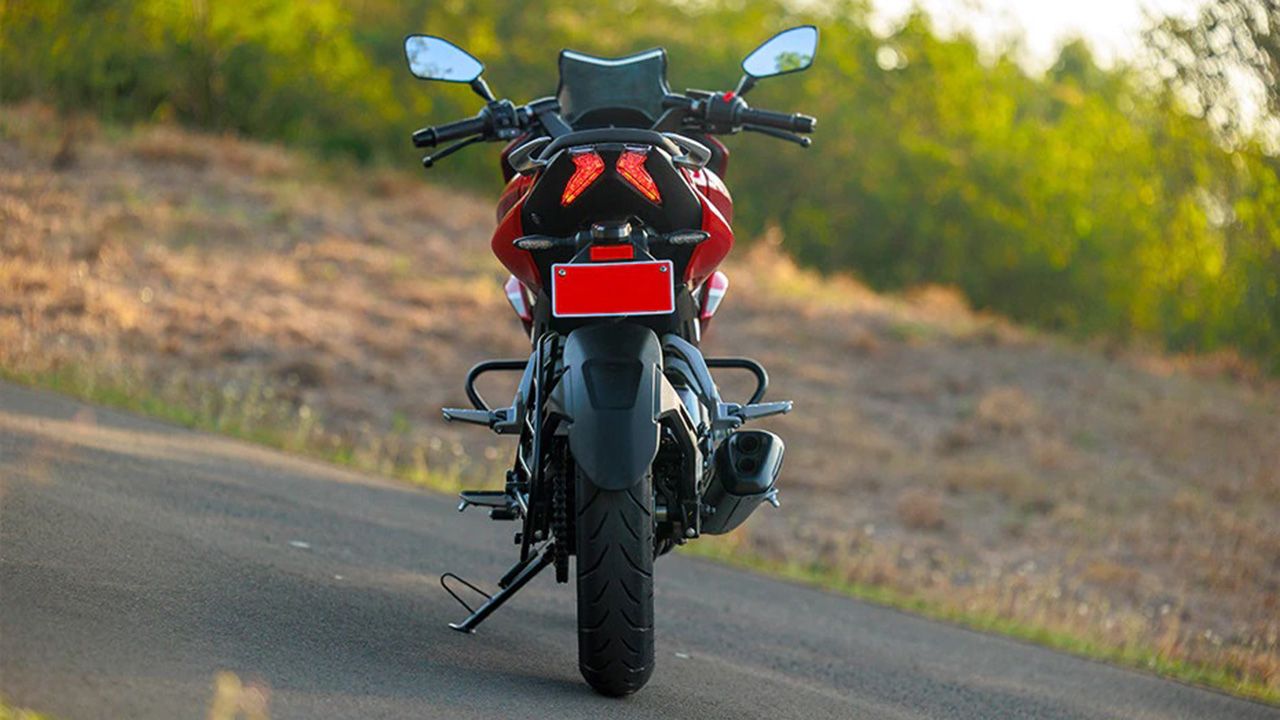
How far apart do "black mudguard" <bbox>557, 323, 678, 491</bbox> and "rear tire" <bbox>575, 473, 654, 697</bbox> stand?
0.26 feet

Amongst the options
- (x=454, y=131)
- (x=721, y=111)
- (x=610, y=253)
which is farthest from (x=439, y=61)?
(x=610, y=253)

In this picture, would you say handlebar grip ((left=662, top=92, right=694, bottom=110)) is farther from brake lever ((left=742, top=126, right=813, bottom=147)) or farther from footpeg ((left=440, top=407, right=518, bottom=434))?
footpeg ((left=440, top=407, right=518, bottom=434))

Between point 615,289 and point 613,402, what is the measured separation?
0.41 m

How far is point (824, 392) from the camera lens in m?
25.4

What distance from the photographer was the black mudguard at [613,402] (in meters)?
5.16

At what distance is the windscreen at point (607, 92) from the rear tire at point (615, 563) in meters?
1.84

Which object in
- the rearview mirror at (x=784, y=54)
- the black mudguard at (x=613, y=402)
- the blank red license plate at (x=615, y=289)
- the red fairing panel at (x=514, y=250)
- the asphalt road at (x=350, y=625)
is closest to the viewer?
the asphalt road at (x=350, y=625)

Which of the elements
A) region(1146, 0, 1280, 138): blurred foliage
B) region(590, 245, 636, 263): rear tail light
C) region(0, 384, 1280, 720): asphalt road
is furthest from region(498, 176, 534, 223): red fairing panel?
region(1146, 0, 1280, 138): blurred foliage

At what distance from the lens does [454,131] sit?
6695 millimetres

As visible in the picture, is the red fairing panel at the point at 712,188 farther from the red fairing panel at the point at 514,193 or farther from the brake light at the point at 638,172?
the red fairing panel at the point at 514,193

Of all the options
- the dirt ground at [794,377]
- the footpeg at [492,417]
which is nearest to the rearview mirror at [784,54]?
the footpeg at [492,417]

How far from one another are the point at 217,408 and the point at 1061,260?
106 ft

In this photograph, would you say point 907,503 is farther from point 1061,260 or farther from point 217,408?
point 1061,260

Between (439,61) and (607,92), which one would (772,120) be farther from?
(439,61)
